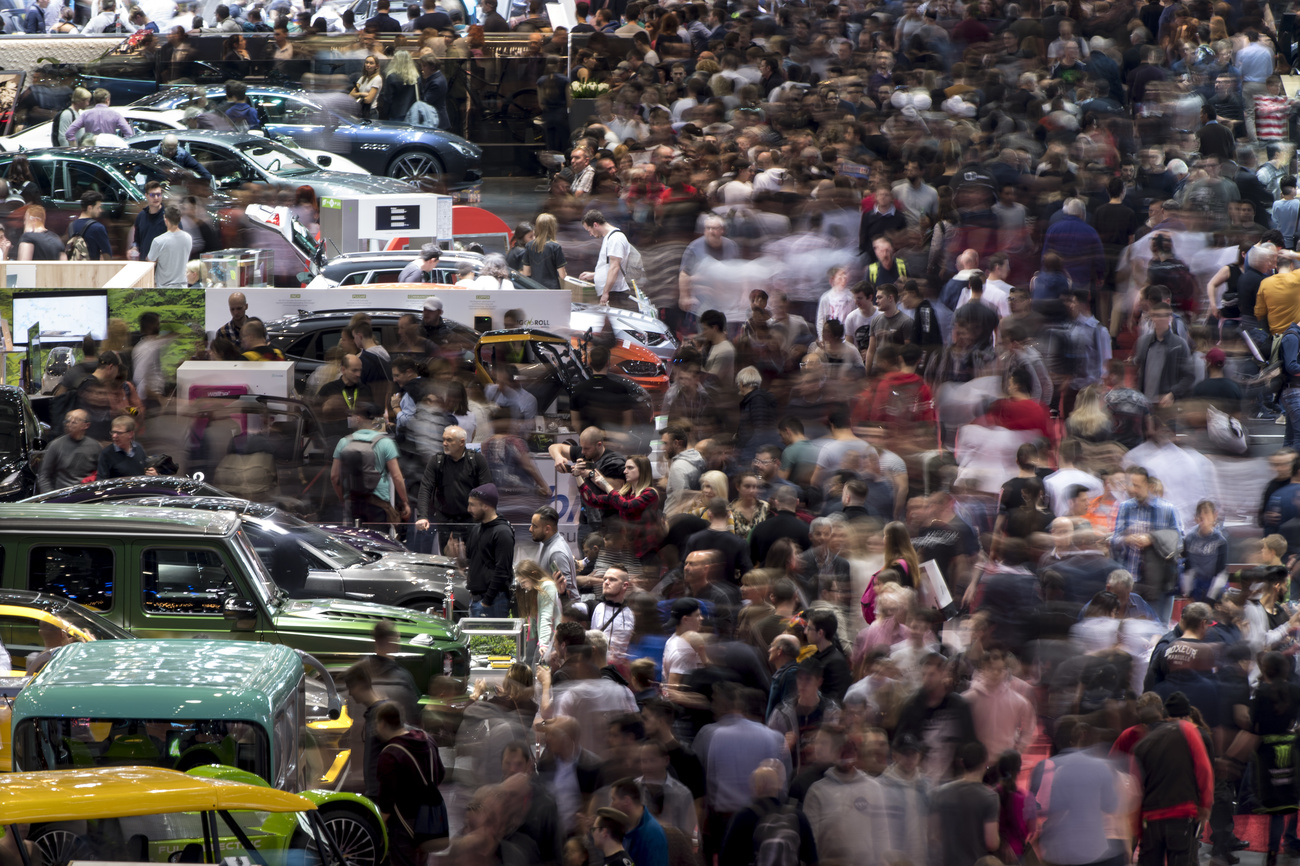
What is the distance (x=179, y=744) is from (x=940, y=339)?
26.6 ft

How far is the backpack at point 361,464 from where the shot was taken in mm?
13078

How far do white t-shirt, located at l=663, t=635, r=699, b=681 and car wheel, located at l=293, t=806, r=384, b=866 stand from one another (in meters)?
1.72

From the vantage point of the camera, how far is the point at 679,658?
29.2ft

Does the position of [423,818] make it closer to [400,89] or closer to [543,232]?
[543,232]

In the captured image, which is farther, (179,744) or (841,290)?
(841,290)

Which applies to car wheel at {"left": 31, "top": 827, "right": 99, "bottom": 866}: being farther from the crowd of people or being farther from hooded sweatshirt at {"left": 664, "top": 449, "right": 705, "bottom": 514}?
hooded sweatshirt at {"left": 664, "top": 449, "right": 705, "bottom": 514}

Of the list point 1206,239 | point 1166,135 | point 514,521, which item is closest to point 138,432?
point 514,521

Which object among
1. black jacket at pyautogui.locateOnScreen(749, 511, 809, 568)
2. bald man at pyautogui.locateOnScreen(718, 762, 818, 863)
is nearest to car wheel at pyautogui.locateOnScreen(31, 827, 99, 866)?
bald man at pyautogui.locateOnScreen(718, 762, 818, 863)

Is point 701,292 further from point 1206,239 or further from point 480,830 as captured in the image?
point 480,830

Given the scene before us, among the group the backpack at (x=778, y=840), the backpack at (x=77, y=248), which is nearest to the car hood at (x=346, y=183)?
the backpack at (x=77, y=248)

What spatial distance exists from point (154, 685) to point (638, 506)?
12.8 ft

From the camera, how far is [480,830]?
742cm

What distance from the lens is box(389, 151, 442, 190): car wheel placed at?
24344mm

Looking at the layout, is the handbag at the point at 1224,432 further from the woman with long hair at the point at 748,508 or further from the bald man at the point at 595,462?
the bald man at the point at 595,462
